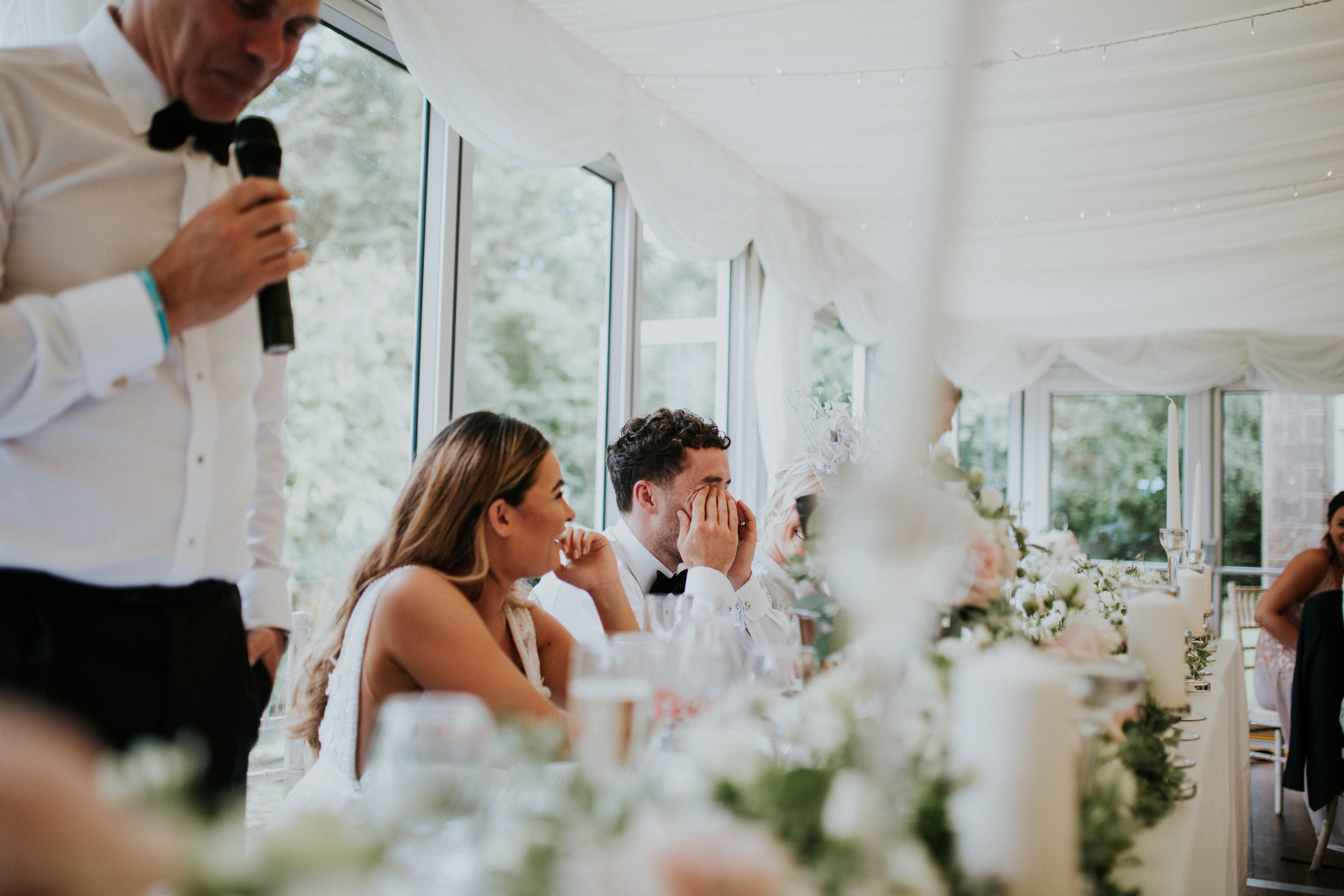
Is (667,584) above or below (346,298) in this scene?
below

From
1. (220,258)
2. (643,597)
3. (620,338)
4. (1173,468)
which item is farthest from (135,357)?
(620,338)

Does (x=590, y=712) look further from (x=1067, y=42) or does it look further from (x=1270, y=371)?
(x=1270, y=371)

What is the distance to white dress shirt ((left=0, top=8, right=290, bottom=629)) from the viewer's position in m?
1.10

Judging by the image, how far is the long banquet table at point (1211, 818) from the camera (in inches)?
39.9

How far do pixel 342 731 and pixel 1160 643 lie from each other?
4.22ft

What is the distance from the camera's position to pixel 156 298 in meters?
1.13

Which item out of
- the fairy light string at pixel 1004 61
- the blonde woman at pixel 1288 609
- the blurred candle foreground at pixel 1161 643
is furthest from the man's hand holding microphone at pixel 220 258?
the blonde woman at pixel 1288 609

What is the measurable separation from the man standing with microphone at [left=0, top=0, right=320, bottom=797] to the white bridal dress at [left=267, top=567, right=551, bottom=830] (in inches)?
7.4

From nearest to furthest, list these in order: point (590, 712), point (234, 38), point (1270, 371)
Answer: point (590, 712) → point (234, 38) → point (1270, 371)

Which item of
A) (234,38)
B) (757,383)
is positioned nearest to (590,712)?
(234,38)

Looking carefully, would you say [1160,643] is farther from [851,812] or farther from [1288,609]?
[1288,609]

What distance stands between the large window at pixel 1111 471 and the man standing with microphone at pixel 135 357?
8.13 meters

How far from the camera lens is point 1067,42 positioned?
3.13 meters

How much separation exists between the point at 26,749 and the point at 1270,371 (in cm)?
894
